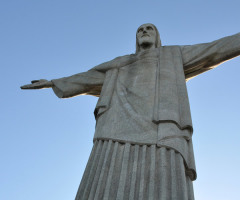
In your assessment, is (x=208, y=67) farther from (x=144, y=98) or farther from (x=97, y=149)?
(x=97, y=149)

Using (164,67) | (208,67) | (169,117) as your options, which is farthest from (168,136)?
(208,67)

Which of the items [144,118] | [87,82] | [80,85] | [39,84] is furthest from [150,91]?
[39,84]

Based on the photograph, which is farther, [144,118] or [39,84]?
[39,84]

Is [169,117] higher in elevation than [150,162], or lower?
higher

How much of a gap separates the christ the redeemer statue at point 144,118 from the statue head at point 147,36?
1.5 inches

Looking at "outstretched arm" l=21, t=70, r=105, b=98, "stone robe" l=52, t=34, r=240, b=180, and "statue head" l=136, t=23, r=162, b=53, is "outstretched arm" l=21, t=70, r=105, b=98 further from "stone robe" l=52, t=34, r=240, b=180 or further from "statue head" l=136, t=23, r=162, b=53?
"statue head" l=136, t=23, r=162, b=53

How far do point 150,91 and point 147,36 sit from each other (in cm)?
274

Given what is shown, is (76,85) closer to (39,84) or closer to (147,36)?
(39,84)

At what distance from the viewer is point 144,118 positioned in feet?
21.9

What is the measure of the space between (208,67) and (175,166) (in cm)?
359

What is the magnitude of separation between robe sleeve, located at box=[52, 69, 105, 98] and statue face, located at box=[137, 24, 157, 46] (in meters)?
1.50

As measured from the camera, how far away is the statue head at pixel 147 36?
9555 mm

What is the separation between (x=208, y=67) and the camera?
27.8 ft

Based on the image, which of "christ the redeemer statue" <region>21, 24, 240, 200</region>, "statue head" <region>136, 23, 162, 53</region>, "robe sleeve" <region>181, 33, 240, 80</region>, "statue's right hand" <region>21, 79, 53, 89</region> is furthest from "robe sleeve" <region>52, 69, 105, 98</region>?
"robe sleeve" <region>181, 33, 240, 80</region>
